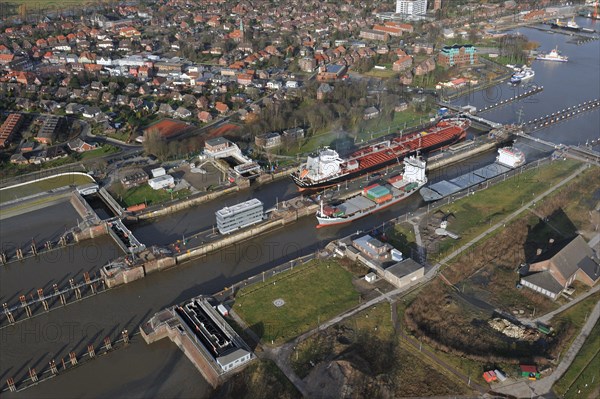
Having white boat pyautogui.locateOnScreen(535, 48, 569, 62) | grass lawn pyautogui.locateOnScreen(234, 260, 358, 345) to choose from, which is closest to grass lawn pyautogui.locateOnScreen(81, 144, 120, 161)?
grass lawn pyautogui.locateOnScreen(234, 260, 358, 345)

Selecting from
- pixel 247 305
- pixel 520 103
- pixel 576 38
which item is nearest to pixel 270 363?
pixel 247 305

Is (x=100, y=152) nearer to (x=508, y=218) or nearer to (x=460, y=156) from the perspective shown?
(x=460, y=156)

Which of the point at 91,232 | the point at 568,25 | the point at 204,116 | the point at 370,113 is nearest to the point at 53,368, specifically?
the point at 91,232

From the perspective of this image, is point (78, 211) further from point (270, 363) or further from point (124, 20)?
point (124, 20)

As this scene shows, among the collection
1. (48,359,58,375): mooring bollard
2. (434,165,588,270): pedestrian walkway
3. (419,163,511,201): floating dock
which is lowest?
(419,163,511,201): floating dock

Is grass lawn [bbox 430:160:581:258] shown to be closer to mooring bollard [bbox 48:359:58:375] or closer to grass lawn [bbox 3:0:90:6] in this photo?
mooring bollard [bbox 48:359:58:375]
